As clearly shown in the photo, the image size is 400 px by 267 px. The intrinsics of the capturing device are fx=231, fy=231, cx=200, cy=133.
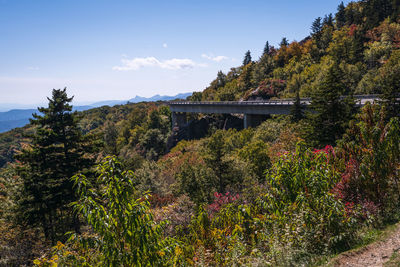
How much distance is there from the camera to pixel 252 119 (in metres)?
45.0

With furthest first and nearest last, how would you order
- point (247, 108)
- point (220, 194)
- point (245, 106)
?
point (245, 106), point (247, 108), point (220, 194)

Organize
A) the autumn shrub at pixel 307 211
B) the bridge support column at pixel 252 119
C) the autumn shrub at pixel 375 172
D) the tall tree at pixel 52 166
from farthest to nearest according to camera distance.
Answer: the bridge support column at pixel 252 119 < the tall tree at pixel 52 166 < the autumn shrub at pixel 375 172 < the autumn shrub at pixel 307 211

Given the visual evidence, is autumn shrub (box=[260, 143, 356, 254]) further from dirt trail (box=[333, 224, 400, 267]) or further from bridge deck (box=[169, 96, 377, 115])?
bridge deck (box=[169, 96, 377, 115])

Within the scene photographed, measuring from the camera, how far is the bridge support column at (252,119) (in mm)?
44281

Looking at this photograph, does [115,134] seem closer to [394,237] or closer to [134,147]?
[134,147]

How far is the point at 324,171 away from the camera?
21.0 feet

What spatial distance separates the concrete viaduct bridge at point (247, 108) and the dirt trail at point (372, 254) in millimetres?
27178

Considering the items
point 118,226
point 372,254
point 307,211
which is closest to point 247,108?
point 307,211

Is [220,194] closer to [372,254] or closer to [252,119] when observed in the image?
[372,254]

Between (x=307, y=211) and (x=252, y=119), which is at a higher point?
(x=252, y=119)

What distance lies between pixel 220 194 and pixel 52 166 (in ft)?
43.0

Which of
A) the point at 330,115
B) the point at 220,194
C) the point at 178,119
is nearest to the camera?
the point at 220,194

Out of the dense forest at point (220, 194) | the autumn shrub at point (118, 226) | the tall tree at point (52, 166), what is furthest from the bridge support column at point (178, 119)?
the autumn shrub at point (118, 226)

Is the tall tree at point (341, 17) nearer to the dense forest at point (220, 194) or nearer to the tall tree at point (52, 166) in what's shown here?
the dense forest at point (220, 194)
